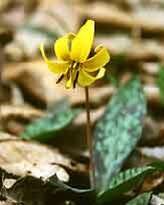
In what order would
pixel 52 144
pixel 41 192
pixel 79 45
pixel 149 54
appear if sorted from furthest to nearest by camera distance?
pixel 149 54, pixel 52 144, pixel 41 192, pixel 79 45

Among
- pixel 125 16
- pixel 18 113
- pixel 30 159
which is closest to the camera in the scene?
pixel 30 159

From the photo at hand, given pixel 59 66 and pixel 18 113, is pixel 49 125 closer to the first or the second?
pixel 18 113

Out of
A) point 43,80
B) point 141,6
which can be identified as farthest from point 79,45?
point 141,6

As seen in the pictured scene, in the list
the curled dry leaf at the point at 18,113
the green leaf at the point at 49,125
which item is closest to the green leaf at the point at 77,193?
the green leaf at the point at 49,125

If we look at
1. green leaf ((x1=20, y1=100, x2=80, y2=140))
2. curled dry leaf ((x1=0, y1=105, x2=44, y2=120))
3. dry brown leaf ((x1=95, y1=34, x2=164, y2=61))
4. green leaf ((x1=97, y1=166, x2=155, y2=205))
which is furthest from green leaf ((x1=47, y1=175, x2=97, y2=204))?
dry brown leaf ((x1=95, y1=34, x2=164, y2=61))

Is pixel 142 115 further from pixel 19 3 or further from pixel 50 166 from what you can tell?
pixel 19 3

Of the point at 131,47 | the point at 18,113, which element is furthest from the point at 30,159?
the point at 131,47
